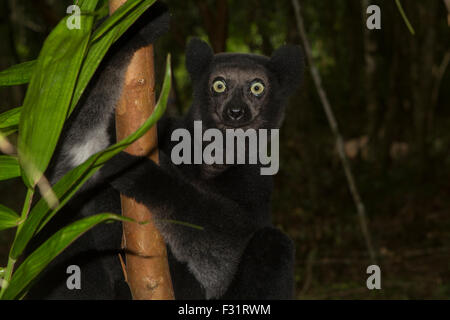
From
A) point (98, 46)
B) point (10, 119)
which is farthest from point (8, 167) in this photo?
point (98, 46)

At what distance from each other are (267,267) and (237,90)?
42.1 inches

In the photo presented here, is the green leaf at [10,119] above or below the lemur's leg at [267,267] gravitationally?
above

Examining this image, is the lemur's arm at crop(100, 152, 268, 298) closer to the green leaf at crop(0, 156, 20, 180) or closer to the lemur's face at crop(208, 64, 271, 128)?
the lemur's face at crop(208, 64, 271, 128)

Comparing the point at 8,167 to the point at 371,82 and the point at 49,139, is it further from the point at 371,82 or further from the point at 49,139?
the point at 371,82

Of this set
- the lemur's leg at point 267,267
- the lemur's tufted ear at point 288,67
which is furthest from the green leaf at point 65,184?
the lemur's tufted ear at point 288,67

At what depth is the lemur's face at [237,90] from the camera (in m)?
3.11

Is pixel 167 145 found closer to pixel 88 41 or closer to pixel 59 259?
pixel 59 259

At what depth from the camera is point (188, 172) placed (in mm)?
2941

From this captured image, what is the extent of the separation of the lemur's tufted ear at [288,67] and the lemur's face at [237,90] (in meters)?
0.13

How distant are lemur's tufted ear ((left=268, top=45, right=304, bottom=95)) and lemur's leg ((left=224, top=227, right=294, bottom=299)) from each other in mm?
1036

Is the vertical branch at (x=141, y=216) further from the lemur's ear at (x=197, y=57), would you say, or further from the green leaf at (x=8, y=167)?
the lemur's ear at (x=197, y=57)
